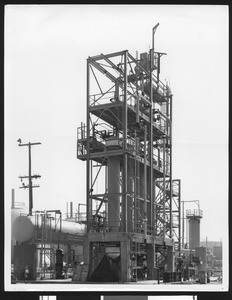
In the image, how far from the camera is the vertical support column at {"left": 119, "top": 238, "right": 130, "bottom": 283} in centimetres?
2869

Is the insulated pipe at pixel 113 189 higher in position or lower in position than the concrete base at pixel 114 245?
higher

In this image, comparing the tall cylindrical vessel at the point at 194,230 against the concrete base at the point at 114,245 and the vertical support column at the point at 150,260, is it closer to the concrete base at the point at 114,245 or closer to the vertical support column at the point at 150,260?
the vertical support column at the point at 150,260

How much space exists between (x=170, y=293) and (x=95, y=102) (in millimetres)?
17992

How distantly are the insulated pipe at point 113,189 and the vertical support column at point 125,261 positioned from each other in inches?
107

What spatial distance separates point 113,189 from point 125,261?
4936mm

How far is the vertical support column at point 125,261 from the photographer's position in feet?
94.1

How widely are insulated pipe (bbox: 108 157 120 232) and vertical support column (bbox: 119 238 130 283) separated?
272 cm

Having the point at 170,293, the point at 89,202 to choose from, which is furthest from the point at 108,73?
the point at 170,293

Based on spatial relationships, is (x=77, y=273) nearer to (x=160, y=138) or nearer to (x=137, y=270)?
(x=137, y=270)

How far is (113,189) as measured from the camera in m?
32.1

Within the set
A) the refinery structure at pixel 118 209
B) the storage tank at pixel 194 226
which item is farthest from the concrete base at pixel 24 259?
the storage tank at pixel 194 226

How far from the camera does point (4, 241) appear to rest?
14484 millimetres

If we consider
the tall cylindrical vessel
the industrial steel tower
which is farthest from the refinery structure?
the tall cylindrical vessel

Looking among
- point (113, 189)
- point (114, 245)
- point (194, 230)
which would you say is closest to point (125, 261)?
point (114, 245)
